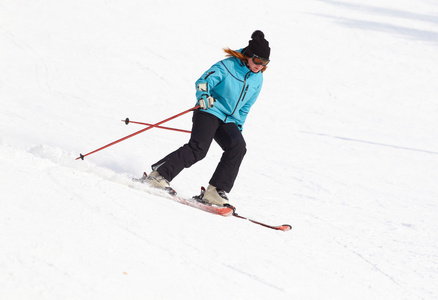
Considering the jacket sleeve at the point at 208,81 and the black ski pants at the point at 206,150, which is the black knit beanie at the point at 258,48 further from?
the black ski pants at the point at 206,150

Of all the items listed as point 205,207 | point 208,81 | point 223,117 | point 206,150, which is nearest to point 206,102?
point 208,81

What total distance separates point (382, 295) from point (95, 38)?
1024 cm

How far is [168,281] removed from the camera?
8.86 feet

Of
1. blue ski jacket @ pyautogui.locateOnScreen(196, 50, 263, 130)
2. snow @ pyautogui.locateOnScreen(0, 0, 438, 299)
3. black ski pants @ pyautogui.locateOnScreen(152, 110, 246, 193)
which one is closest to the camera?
snow @ pyautogui.locateOnScreen(0, 0, 438, 299)

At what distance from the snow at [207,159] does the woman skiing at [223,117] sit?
36 centimetres

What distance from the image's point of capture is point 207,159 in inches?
288

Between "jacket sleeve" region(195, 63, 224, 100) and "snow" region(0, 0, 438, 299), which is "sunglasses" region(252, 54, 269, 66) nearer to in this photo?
"jacket sleeve" region(195, 63, 224, 100)

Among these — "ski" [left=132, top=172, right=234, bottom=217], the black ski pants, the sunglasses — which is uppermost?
the sunglasses

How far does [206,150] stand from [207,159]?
2.74 meters

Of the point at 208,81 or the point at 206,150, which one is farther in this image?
the point at 206,150

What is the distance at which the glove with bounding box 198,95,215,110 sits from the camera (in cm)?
427

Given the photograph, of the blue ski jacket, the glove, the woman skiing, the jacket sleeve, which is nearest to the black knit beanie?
the woman skiing

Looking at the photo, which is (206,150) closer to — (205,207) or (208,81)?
(205,207)

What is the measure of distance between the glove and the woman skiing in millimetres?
30
